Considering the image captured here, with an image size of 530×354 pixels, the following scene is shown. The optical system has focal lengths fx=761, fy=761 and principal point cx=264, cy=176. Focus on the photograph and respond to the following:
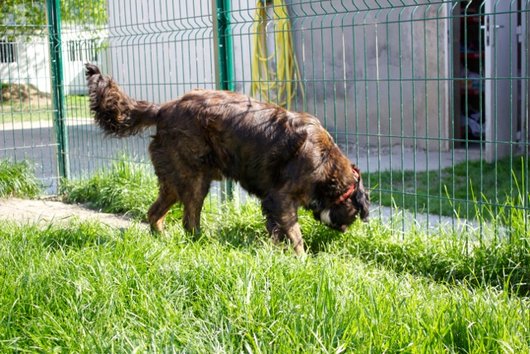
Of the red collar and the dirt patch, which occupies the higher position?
the red collar

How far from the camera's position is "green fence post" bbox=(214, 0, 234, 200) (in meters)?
7.50

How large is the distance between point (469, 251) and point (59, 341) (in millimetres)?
3128

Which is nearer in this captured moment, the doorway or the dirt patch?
the dirt patch

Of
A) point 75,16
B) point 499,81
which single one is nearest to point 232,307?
point 75,16

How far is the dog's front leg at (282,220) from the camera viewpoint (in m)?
5.87

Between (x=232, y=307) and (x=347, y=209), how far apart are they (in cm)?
234

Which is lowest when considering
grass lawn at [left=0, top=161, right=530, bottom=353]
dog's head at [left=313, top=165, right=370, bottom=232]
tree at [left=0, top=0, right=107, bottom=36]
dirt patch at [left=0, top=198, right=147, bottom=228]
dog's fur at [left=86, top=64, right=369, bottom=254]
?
dirt patch at [left=0, top=198, right=147, bottom=228]

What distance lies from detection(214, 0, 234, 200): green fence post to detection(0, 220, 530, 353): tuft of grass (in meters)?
2.68

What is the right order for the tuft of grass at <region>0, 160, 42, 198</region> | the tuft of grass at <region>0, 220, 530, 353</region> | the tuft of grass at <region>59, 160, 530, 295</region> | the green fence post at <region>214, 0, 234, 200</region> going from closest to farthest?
the tuft of grass at <region>0, 220, 530, 353</region>, the tuft of grass at <region>59, 160, 530, 295</region>, the green fence post at <region>214, 0, 234, 200</region>, the tuft of grass at <region>0, 160, 42, 198</region>

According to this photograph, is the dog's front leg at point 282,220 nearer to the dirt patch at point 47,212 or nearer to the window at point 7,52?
the dirt patch at point 47,212

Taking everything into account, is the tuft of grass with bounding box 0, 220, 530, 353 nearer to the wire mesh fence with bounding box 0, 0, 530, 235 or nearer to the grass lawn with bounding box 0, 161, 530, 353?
the grass lawn with bounding box 0, 161, 530, 353

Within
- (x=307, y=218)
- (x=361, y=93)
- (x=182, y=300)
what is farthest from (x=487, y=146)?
(x=182, y=300)

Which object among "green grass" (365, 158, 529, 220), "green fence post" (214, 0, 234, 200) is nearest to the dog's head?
"green fence post" (214, 0, 234, 200)

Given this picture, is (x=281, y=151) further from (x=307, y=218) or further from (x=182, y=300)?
(x=182, y=300)
